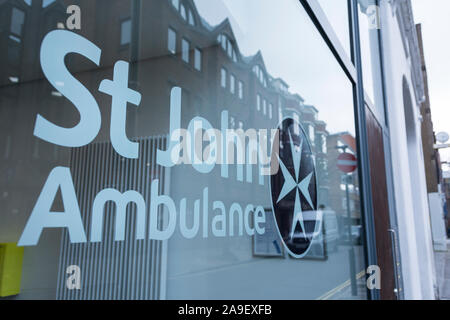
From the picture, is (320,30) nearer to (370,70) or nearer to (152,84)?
(152,84)

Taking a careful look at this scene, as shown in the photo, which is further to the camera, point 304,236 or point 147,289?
point 304,236

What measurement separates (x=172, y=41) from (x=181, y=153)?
18.3 inches

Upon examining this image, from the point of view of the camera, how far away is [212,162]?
86 cm

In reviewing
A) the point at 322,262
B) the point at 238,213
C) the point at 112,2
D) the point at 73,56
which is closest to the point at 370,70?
the point at 322,262

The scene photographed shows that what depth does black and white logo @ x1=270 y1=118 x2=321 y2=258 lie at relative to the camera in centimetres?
113

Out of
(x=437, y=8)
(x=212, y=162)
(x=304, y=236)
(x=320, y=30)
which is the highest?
(x=437, y=8)

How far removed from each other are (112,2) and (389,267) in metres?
2.53

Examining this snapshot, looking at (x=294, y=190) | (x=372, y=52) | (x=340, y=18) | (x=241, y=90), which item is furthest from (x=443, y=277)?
(x=241, y=90)

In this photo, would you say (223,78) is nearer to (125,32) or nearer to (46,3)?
(125,32)

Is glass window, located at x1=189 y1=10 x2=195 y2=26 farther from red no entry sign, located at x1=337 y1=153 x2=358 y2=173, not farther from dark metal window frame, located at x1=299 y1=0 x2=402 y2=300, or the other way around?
red no entry sign, located at x1=337 y1=153 x2=358 y2=173

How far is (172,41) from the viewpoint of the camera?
41.4 inches

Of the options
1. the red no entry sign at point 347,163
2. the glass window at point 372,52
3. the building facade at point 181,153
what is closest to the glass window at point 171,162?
the building facade at point 181,153

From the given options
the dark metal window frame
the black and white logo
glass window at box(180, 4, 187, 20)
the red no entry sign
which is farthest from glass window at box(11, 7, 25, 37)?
the red no entry sign

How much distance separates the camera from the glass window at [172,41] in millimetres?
1007
